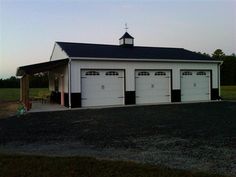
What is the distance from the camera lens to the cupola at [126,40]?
25.0 meters

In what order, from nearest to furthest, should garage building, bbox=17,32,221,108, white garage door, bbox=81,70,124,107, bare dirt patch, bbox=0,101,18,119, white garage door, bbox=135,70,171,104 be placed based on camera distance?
bare dirt patch, bbox=0,101,18,119, garage building, bbox=17,32,221,108, white garage door, bbox=81,70,124,107, white garage door, bbox=135,70,171,104

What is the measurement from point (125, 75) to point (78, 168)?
15.3 m

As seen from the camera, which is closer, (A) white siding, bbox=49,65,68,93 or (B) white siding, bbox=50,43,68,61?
(A) white siding, bbox=49,65,68,93

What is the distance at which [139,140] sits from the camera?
8.64 m

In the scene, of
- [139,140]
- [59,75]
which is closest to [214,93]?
[59,75]

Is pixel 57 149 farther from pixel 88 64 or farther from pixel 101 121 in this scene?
pixel 88 64

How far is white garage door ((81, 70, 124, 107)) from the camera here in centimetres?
1967

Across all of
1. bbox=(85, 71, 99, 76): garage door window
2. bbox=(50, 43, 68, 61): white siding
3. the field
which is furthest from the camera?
bbox=(50, 43, 68, 61): white siding

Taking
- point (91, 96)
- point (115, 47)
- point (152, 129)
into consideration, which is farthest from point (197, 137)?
point (115, 47)

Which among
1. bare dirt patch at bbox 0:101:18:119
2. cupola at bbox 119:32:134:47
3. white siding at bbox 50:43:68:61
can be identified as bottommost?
bare dirt patch at bbox 0:101:18:119

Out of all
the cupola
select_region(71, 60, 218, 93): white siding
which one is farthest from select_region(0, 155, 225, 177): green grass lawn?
the cupola

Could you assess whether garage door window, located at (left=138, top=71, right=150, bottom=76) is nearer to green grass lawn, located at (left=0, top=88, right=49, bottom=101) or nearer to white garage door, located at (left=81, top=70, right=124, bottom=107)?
white garage door, located at (left=81, top=70, right=124, bottom=107)

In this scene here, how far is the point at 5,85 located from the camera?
60844mm

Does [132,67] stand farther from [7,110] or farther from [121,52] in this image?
[7,110]
